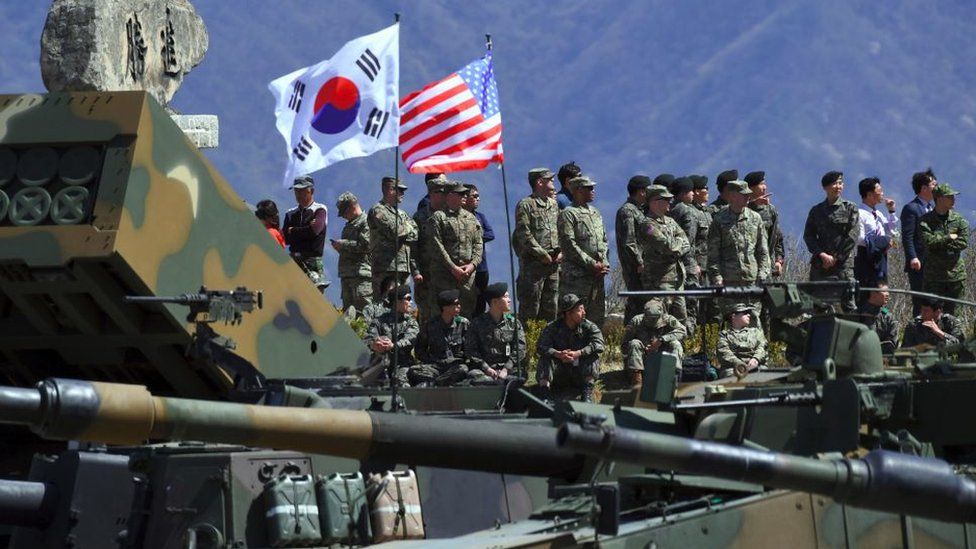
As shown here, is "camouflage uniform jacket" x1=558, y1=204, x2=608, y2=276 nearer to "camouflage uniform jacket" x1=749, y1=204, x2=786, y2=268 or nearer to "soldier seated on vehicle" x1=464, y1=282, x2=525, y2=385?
"soldier seated on vehicle" x1=464, y1=282, x2=525, y2=385

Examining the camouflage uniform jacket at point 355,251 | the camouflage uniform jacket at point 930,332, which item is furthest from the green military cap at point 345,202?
the camouflage uniform jacket at point 930,332

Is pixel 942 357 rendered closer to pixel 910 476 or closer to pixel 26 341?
pixel 910 476

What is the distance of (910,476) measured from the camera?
597 cm

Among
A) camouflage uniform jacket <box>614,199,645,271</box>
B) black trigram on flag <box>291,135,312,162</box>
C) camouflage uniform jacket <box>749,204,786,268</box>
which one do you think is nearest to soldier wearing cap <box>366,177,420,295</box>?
camouflage uniform jacket <box>614,199,645,271</box>

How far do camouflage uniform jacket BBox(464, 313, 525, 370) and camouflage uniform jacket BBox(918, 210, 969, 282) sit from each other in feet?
17.0

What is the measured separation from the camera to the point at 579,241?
18.3 m

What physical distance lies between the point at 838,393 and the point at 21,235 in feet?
18.3

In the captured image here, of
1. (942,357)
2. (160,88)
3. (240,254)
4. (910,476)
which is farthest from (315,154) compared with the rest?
(910,476)

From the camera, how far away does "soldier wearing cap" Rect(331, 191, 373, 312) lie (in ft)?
64.1

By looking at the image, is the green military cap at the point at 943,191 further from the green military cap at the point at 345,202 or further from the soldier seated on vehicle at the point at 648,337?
the green military cap at the point at 345,202

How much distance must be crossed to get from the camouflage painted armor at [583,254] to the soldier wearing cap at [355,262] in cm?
230

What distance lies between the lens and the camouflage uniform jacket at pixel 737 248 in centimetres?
1906

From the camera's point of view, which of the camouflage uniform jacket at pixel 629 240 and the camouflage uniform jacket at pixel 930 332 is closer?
the camouflage uniform jacket at pixel 930 332

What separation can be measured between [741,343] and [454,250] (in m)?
2.99
